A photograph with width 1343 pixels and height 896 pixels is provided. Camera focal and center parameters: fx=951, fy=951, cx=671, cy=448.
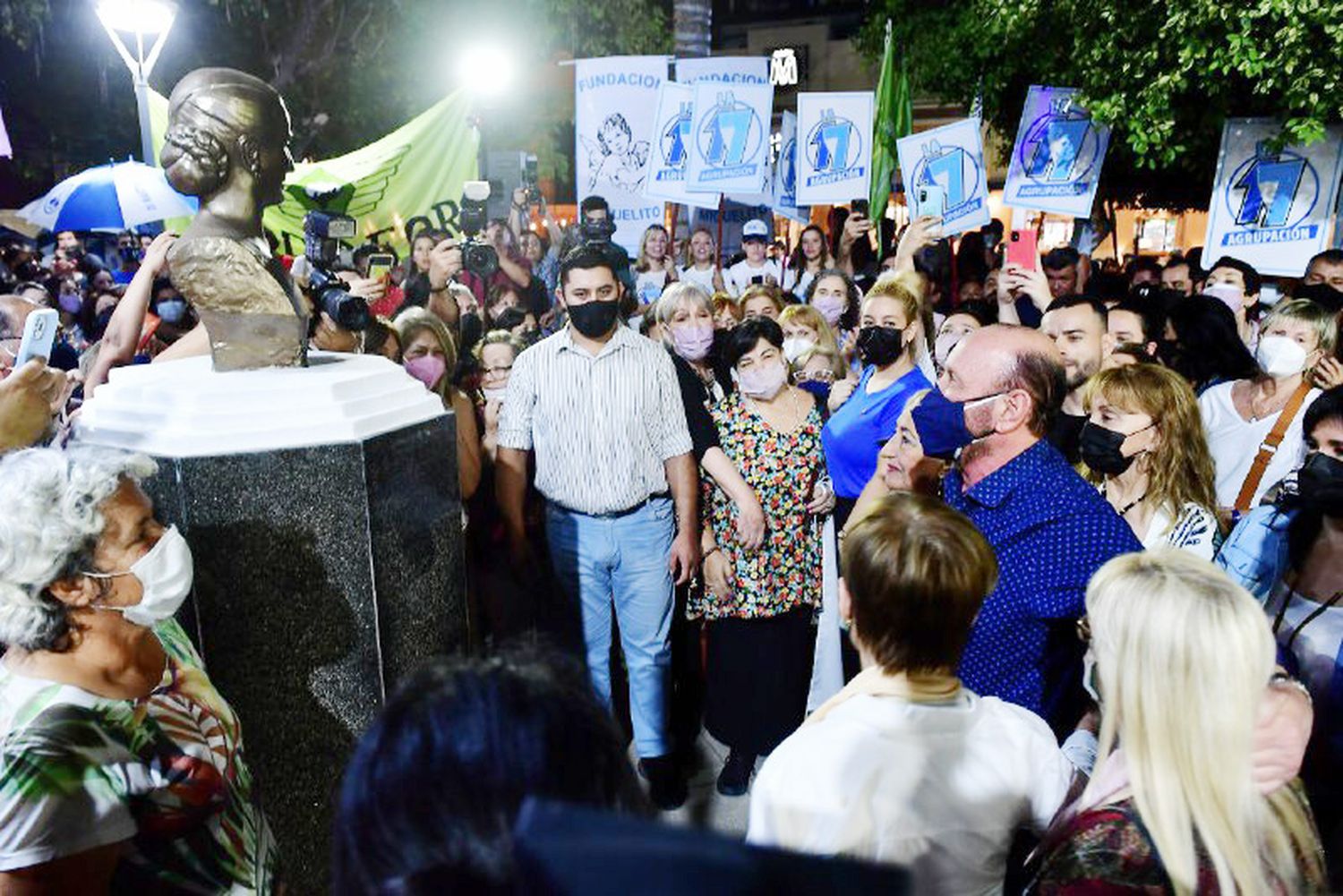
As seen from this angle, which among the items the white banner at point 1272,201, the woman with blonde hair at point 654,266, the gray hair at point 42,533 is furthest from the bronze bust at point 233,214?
the white banner at point 1272,201

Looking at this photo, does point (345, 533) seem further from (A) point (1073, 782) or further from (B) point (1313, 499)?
(B) point (1313, 499)

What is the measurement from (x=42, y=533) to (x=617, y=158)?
798cm

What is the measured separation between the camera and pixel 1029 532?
2.66 metres

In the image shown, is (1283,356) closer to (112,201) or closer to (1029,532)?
(1029,532)

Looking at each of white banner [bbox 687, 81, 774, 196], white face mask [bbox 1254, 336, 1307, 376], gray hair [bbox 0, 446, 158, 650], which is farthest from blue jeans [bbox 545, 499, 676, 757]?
white banner [bbox 687, 81, 774, 196]

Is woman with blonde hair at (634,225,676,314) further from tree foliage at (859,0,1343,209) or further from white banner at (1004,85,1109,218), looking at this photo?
tree foliage at (859,0,1343,209)

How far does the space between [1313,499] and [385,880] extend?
2917mm

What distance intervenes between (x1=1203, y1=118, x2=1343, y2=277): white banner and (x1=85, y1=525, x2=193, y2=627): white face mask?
325 inches

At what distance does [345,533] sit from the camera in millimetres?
2416

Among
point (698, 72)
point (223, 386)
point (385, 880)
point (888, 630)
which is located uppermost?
point (698, 72)

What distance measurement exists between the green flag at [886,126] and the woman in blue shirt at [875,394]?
467 cm

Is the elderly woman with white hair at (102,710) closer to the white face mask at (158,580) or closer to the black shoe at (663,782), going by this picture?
the white face mask at (158,580)

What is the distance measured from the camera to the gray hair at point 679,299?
5.20 m

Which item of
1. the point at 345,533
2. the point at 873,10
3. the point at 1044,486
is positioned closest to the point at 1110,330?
the point at 1044,486
